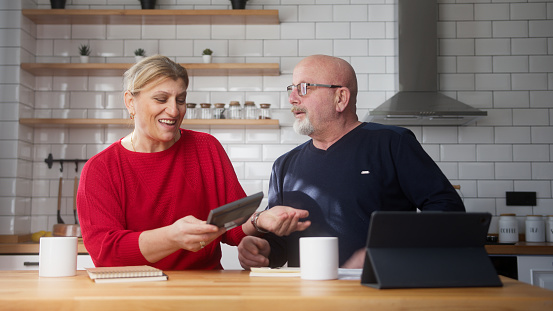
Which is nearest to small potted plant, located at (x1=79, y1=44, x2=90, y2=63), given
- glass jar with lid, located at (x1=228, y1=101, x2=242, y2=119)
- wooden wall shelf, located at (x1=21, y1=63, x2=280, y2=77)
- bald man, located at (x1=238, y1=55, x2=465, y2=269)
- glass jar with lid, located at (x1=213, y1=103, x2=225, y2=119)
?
wooden wall shelf, located at (x1=21, y1=63, x2=280, y2=77)

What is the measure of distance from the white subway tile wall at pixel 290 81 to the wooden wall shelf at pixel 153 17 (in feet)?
0.19

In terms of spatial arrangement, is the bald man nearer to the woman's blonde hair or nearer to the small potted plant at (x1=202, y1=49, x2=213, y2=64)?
the woman's blonde hair

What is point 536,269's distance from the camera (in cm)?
356

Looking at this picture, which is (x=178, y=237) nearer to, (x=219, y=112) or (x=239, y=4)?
(x=219, y=112)

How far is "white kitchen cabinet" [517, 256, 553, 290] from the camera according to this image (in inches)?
140

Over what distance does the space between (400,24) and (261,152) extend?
4.43 ft

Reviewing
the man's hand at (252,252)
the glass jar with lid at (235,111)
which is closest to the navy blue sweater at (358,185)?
the man's hand at (252,252)

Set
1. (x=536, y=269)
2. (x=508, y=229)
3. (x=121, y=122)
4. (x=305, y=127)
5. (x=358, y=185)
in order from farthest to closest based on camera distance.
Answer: (x=121, y=122), (x=508, y=229), (x=536, y=269), (x=305, y=127), (x=358, y=185)

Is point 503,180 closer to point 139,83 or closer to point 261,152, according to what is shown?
point 261,152

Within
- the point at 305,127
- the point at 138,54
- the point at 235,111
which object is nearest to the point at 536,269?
the point at 305,127

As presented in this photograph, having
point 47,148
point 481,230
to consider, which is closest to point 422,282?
point 481,230

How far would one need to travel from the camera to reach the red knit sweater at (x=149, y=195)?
5.98ft

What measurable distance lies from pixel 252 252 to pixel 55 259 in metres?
0.64

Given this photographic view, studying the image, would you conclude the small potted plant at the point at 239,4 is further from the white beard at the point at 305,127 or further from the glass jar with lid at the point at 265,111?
the white beard at the point at 305,127
